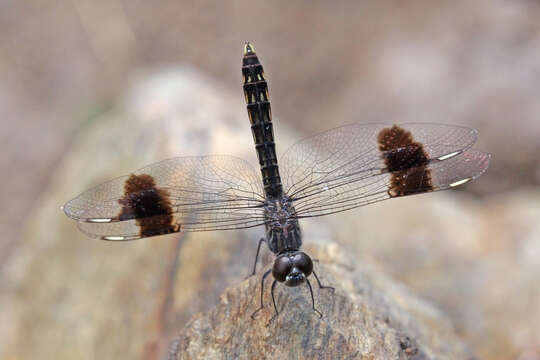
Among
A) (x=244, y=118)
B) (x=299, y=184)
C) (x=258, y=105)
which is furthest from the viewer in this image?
(x=244, y=118)

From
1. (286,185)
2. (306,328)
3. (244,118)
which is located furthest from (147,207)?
(244,118)

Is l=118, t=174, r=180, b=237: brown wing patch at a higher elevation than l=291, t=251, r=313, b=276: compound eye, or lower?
higher

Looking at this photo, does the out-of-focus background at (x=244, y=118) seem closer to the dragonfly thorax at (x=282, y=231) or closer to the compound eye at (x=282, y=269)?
the dragonfly thorax at (x=282, y=231)

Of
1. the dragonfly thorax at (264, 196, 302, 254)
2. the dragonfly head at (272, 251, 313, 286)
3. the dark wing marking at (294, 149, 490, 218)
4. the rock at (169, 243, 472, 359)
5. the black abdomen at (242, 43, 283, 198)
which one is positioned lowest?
the rock at (169, 243, 472, 359)

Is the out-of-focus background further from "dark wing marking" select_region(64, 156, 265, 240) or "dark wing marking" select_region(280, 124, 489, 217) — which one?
"dark wing marking" select_region(280, 124, 489, 217)

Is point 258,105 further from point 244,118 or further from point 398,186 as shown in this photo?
point 244,118

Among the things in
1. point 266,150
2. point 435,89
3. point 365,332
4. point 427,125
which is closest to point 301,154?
point 266,150

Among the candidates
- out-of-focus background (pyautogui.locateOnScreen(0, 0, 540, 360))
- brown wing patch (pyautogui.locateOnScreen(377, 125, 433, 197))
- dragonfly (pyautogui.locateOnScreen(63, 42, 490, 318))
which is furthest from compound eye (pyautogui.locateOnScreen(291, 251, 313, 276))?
out-of-focus background (pyautogui.locateOnScreen(0, 0, 540, 360))
